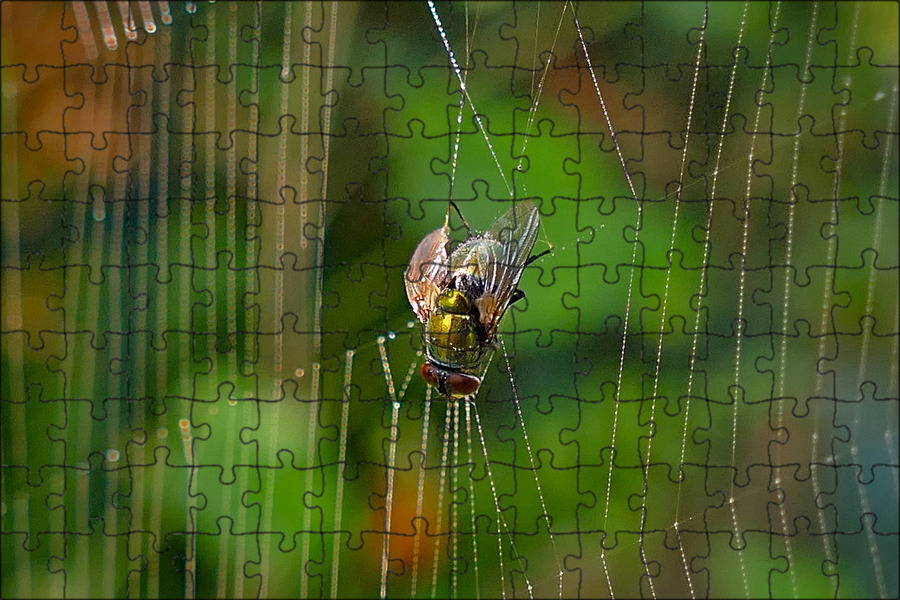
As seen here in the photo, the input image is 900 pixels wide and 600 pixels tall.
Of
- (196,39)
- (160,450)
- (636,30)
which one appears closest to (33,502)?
(160,450)

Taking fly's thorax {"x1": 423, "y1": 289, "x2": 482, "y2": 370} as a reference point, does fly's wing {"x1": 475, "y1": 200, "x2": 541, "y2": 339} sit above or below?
above
